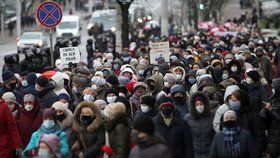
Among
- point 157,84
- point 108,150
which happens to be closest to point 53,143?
point 108,150

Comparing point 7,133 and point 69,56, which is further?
point 69,56

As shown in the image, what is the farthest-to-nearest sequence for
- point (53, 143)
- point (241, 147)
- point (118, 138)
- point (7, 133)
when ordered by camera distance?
point (7, 133) → point (118, 138) → point (241, 147) → point (53, 143)

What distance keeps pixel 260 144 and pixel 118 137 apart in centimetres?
298

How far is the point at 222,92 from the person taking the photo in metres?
15.9

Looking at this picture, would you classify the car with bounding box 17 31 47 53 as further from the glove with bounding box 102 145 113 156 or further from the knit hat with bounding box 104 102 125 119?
the glove with bounding box 102 145 113 156

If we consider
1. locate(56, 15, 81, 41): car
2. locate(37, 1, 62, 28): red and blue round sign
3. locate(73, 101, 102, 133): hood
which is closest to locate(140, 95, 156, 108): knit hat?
locate(73, 101, 102, 133): hood

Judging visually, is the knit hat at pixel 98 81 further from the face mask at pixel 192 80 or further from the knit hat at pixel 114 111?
the knit hat at pixel 114 111

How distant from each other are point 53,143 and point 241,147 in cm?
210

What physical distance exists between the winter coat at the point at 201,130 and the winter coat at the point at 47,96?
312 cm

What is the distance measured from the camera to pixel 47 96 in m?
15.3

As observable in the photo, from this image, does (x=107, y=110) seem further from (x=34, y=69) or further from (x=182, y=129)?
(x=34, y=69)

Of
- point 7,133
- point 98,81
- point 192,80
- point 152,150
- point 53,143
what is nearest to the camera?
point 152,150

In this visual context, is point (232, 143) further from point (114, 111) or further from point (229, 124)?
point (114, 111)

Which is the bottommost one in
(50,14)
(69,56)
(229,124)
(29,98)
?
(229,124)
